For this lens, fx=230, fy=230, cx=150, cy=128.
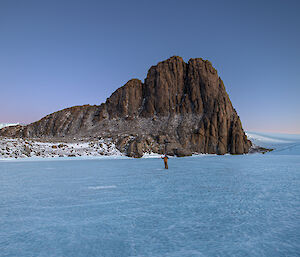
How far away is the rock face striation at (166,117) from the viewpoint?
65.9m

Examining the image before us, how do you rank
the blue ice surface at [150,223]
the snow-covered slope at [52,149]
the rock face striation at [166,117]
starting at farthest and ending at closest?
the rock face striation at [166,117]
the snow-covered slope at [52,149]
the blue ice surface at [150,223]

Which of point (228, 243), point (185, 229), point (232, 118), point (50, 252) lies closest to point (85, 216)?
point (50, 252)

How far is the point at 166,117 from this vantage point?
2972 inches

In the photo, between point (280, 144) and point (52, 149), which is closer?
point (52, 149)

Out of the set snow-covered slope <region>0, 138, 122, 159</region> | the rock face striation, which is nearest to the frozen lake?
snow-covered slope <region>0, 138, 122, 159</region>

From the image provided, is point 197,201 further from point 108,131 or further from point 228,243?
point 108,131

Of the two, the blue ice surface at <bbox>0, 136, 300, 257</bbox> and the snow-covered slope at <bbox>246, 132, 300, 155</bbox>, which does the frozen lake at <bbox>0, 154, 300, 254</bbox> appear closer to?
the blue ice surface at <bbox>0, 136, 300, 257</bbox>

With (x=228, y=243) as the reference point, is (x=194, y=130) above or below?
above

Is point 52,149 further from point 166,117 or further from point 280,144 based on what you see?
point 280,144

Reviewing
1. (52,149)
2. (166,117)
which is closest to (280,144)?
(166,117)

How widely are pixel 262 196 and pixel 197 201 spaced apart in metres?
3.54

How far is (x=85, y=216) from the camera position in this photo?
27.8ft

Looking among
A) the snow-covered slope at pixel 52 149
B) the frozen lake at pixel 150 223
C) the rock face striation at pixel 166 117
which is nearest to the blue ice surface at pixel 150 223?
the frozen lake at pixel 150 223

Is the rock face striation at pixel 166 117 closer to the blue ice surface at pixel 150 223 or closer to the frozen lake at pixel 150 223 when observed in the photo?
the frozen lake at pixel 150 223
